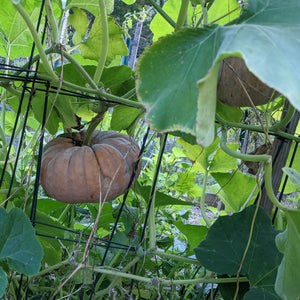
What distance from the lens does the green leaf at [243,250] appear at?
63 centimetres

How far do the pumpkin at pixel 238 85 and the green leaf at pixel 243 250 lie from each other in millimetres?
189

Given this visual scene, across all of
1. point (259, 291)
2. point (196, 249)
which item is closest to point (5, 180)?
point (196, 249)

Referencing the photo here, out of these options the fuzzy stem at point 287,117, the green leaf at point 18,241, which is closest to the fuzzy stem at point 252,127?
the fuzzy stem at point 287,117

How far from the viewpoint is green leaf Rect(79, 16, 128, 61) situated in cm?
79

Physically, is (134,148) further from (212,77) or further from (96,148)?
(212,77)

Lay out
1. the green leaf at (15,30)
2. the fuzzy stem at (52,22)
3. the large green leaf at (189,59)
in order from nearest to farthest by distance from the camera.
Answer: the large green leaf at (189,59) < the fuzzy stem at (52,22) < the green leaf at (15,30)

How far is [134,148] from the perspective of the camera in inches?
28.1

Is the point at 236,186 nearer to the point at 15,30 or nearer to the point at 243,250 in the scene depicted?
the point at 243,250

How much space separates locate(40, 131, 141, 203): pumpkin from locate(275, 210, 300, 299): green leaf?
277mm

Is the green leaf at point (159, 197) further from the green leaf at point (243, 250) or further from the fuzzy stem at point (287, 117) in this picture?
the fuzzy stem at point (287, 117)

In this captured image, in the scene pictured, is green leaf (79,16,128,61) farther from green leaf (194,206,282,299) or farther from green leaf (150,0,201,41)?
green leaf (194,206,282,299)

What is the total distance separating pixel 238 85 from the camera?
555 mm

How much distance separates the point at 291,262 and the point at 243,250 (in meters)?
0.14

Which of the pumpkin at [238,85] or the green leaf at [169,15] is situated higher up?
the green leaf at [169,15]
